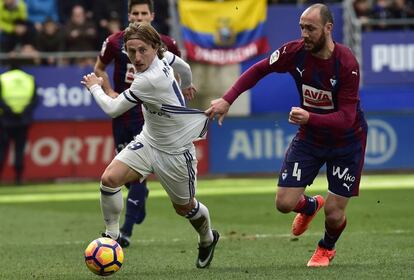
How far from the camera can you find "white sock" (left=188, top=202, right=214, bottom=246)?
32.6ft

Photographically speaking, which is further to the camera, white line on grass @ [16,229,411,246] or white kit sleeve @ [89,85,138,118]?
white line on grass @ [16,229,411,246]

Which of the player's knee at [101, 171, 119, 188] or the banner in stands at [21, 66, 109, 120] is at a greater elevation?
the player's knee at [101, 171, 119, 188]

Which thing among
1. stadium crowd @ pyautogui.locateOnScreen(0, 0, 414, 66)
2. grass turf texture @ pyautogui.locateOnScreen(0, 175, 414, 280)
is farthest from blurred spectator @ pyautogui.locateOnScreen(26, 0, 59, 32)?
grass turf texture @ pyautogui.locateOnScreen(0, 175, 414, 280)

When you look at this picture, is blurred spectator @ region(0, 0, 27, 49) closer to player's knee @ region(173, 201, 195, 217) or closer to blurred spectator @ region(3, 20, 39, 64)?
blurred spectator @ region(3, 20, 39, 64)

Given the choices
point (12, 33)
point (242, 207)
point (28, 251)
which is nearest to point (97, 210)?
point (242, 207)

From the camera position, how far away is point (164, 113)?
9.53m

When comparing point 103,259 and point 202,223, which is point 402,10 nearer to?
point 202,223

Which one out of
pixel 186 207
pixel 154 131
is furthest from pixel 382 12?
pixel 154 131

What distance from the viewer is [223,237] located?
12.8 m

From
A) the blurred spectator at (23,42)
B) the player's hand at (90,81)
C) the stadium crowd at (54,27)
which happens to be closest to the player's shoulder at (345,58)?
the player's hand at (90,81)

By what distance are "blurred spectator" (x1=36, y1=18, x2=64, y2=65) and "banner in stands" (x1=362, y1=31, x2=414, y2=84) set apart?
22.5 feet

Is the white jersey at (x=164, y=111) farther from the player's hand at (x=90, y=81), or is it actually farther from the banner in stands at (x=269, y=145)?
the banner in stands at (x=269, y=145)

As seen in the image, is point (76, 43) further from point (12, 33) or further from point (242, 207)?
point (242, 207)

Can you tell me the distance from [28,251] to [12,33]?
1326 centimetres
